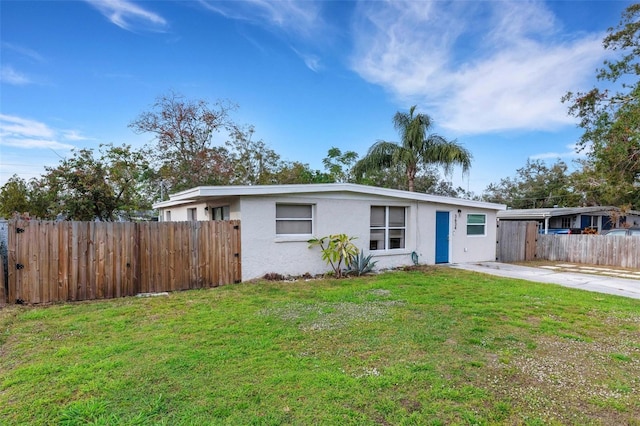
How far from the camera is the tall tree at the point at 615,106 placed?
1455 cm

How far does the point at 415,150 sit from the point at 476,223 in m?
5.71

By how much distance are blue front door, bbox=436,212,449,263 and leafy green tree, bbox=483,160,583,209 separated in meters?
27.1

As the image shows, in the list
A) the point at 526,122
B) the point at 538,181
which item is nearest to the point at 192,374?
the point at 526,122

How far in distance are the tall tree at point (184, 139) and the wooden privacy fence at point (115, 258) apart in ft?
39.1

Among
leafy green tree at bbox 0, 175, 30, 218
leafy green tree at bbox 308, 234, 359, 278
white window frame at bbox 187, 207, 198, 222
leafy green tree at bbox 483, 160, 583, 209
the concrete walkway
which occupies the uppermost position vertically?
leafy green tree at bbox 483, 160, 583, 209

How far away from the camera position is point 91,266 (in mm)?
6758

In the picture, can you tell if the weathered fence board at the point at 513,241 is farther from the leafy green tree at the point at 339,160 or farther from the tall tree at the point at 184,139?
the tall tree at the point at 184,139

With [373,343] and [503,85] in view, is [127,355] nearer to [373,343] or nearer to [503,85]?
[373,343]

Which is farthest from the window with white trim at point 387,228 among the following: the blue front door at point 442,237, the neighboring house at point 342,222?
the blue front door at point 442,237

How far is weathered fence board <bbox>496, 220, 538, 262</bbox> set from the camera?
14.2m

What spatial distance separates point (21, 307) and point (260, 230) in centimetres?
494

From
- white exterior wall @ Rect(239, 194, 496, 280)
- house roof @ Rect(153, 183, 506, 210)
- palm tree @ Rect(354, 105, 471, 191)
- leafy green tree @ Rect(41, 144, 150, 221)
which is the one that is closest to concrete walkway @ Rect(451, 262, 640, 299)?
white exterior wall @ Rect(239, 194, 496, 280)

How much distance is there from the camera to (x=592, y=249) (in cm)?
1334

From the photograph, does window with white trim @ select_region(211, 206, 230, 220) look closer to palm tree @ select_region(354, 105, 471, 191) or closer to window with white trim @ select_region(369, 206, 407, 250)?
window with white trim @ select_region(369, 206, 407, 250)
